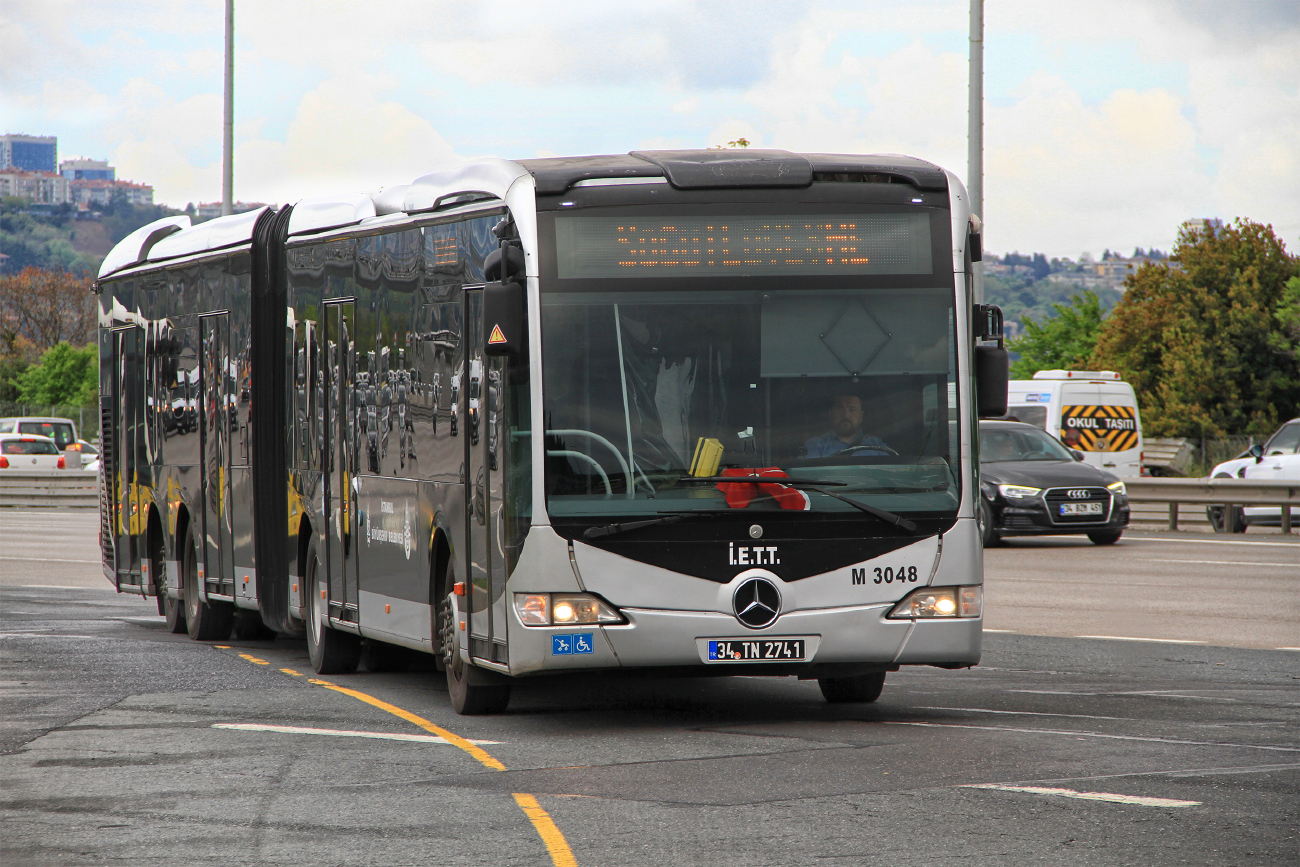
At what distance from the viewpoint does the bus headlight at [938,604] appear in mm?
9531

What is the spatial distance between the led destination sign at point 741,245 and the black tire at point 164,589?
800cm

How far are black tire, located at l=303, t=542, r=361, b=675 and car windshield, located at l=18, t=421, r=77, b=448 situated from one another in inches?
1783

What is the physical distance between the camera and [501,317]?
9258mm

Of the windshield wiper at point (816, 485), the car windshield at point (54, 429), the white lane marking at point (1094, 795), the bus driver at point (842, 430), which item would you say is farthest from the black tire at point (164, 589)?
the car windshield at point (54, 429)

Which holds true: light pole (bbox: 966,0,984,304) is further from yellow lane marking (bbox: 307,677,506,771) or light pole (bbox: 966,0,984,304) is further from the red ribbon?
the red ribbon

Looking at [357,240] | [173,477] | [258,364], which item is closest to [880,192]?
[357,240]

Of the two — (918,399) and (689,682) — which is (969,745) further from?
(689,682)

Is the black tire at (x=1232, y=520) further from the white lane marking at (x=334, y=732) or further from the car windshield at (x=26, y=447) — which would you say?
the car windshield at (x=26, y=447)

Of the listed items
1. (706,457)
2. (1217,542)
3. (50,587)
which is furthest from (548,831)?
(1217,542)

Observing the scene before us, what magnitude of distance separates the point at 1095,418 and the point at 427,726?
921 inches

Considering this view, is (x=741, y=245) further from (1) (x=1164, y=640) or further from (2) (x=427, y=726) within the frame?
(1) (x=1164, y=640)

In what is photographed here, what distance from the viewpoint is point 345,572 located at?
12.4 meters

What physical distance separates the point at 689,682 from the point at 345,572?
2.29 m

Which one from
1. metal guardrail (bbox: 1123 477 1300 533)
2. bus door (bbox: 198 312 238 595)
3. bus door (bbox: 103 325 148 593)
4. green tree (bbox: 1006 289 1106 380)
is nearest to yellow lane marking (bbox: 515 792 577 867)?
bus door (bbox: 198 312 238 595)
